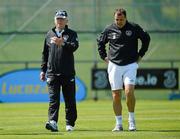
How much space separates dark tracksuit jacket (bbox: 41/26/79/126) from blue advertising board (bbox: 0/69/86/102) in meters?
12.5

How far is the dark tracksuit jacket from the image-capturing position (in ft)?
49.0

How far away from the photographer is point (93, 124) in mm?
16609

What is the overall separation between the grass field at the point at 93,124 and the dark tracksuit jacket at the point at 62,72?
16.6 inches

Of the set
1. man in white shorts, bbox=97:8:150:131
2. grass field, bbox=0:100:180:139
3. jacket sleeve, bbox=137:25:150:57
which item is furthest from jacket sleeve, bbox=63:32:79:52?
grass field, bbox=0:100:180:139

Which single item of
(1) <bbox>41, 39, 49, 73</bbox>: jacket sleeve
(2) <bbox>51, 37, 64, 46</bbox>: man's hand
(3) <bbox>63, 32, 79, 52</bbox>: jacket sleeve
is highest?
(2) <bbox>51, 37, 64, 46</bbox>: man's hand

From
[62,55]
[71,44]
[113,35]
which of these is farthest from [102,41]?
[62,55]

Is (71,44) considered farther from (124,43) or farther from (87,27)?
(87,27)

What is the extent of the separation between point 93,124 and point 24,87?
1147 cm

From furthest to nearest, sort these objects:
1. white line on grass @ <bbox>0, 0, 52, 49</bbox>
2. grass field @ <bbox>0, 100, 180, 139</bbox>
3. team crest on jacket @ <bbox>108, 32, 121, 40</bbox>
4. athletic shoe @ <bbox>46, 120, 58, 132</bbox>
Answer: white line on grass @ <bbox>0, 0, 52, 49</bbox> → team crest on jacket @ <bbox>108, 32, 121, 40</bbox> → athletic shoe @ <bbox>46, 120, 58, 132</bbox> → grass field @ <bbox>0, 100, 180, 139</bbox>

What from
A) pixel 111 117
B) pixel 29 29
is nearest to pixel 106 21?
pixel 29 29

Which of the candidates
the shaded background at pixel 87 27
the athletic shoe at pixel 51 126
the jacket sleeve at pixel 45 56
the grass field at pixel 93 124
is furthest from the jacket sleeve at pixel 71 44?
the shaded background at pixel 87 27

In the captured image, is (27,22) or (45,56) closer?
(45,56)

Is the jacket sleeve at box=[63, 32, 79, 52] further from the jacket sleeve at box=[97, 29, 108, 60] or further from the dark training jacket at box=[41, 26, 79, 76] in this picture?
the jacket sleeve at box=[97, 29, 108, 60]

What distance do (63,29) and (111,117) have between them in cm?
433
